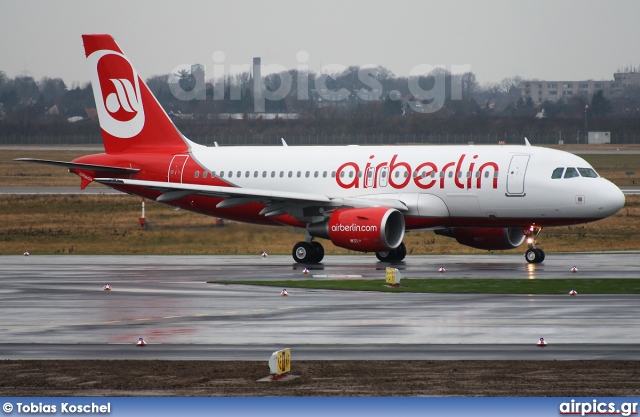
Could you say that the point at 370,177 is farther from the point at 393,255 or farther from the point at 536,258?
the point at 536,258

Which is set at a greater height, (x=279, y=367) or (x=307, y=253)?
(x=307, y=253)

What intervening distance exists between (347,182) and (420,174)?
307 centimetres

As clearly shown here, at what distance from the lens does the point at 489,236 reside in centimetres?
4128

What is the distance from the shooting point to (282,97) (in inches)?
6284

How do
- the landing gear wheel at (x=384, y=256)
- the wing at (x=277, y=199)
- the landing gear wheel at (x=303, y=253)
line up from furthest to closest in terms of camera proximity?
the landing gear wheel at (x=384, y=256) < the landing gear wheel at (x=303, y=253) < the wing at (x=277, y=199)

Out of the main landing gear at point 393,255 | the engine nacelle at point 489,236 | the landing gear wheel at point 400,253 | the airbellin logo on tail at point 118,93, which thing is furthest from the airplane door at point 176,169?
the engine nacelle at point 489,236

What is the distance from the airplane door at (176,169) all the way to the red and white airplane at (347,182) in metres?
0.05

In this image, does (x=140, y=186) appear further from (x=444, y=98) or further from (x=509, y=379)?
(x=444, y=98)

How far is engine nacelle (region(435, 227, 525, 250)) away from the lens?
4123cm

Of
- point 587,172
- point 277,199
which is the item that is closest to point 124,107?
point 277,199

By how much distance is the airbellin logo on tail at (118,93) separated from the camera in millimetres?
46219

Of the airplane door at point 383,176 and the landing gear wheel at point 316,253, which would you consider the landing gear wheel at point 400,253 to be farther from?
the landing gear wheel at point 316,253

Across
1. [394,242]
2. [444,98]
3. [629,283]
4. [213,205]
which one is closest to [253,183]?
[213,205]
